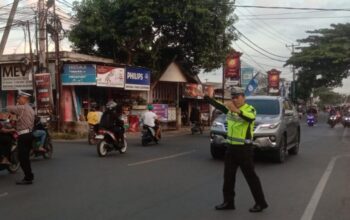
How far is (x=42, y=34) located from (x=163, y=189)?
584 inches

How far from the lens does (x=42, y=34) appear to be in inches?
884

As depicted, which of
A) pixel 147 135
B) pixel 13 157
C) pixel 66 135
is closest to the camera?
pixel 13 157

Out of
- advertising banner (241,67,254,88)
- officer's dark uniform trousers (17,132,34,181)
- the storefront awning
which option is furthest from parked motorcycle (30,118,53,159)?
advertising banner (241,67,254,88)

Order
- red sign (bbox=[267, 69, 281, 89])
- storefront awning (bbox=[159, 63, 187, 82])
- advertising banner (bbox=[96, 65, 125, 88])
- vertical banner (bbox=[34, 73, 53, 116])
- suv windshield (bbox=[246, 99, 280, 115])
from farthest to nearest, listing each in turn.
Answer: red sign (bbox=[267, 69, 281, 89]), storefront awning (bbox=[159, 63, 187, 82]), advertising banner (bbox=[96, 65, 125, 88]), vertical banner (bbox=[34, 73, 53, 116]), suv windshield (bbox=[246, 99, 280, 115])

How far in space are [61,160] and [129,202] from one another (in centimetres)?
630

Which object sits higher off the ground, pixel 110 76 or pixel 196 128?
pixel 110 76

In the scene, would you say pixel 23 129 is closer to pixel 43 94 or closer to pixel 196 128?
pixel 43 94

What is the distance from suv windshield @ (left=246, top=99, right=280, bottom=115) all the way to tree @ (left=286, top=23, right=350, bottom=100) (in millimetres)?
38729

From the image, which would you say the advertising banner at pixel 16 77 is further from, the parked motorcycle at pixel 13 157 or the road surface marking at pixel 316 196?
the road surface marking at pixel 316 196

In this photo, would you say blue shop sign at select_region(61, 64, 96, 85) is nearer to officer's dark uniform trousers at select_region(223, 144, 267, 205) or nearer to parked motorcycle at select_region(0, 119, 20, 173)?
parked motorcycle at select_region(0, 119, 20, 173)

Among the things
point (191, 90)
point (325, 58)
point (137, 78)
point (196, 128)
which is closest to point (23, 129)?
point (137, 78)

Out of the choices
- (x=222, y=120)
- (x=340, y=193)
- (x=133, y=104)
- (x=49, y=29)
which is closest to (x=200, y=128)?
(x=133, y=104)

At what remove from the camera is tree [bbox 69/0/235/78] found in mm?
26812

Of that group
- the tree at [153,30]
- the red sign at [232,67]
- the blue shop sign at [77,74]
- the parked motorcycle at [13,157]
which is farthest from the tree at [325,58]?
the parked motorcycle at [13,157]
